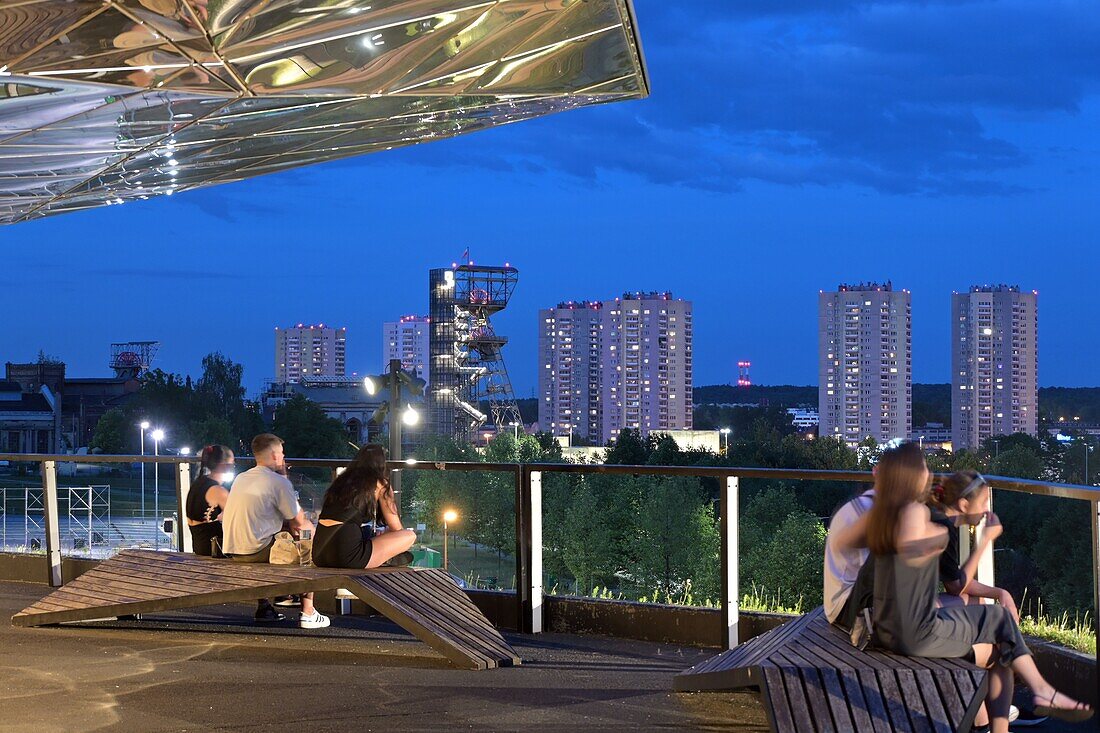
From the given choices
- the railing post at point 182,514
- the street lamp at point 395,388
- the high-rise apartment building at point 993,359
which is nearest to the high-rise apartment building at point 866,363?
the high-rise apartment building at point 993,359

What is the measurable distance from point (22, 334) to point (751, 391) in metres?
93.5

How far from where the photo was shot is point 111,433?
111 metres

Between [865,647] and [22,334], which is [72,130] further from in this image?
[22,334]

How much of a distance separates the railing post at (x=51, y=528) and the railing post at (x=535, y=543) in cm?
487

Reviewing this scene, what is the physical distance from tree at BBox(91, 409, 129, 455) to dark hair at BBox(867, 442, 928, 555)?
374 ft

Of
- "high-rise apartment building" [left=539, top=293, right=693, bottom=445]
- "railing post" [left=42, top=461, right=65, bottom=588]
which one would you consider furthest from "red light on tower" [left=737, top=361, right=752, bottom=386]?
"railing post" [left=42, top=461, right=65, bottom=588]

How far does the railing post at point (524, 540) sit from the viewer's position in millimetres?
8094

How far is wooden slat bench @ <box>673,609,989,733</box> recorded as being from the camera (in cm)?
449

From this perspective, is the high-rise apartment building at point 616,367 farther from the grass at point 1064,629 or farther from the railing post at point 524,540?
the grass at point 1064,629

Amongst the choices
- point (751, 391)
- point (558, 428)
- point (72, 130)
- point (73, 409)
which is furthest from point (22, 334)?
point (72, 130)

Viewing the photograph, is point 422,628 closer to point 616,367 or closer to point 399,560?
point 399,560

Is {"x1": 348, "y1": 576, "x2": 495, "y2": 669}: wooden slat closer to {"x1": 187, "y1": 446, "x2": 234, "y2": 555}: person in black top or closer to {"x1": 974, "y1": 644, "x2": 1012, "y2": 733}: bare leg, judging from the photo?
{"x1": 187, "y1": 446, "x2": 234, "y2": 555}: person in black top

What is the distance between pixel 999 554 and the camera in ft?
22.2

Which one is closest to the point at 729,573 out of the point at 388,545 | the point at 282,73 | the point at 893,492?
the point at 388,545
